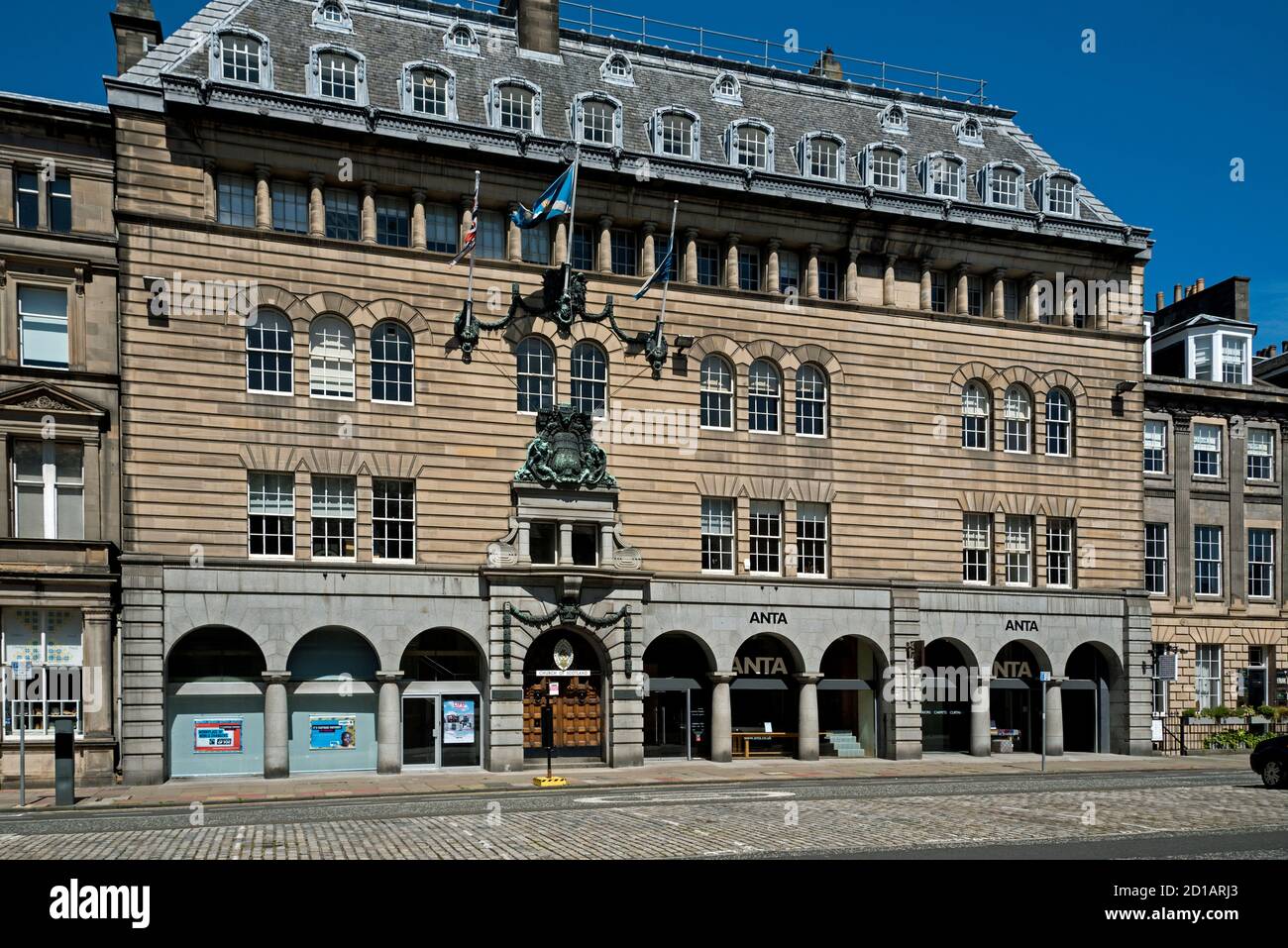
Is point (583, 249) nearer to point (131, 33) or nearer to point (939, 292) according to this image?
point (939, 292)

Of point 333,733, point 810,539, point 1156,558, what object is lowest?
point 333,733

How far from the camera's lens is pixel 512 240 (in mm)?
39688

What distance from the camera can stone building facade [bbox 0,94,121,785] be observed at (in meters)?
33.7

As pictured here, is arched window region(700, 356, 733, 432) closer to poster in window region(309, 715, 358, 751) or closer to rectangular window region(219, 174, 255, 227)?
poster in window region(309, 715, 358, 751)

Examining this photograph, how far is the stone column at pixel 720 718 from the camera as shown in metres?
40.6

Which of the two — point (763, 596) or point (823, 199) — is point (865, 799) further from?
point (823, 199)

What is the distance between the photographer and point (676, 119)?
141 ft

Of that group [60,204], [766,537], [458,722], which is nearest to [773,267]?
[766,537]

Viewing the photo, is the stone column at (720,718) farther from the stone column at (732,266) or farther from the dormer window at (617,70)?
the dormer window at (617,70)

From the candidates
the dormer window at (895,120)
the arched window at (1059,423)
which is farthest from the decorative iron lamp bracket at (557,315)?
the arched window at (1059,423)

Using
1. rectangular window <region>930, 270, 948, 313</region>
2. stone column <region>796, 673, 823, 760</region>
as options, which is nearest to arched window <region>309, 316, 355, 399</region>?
stone column <region>796, 673, 823, 760</region>

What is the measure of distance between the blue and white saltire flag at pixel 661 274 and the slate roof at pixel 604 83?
410cm

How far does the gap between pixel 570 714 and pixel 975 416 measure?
1805 centimetres
